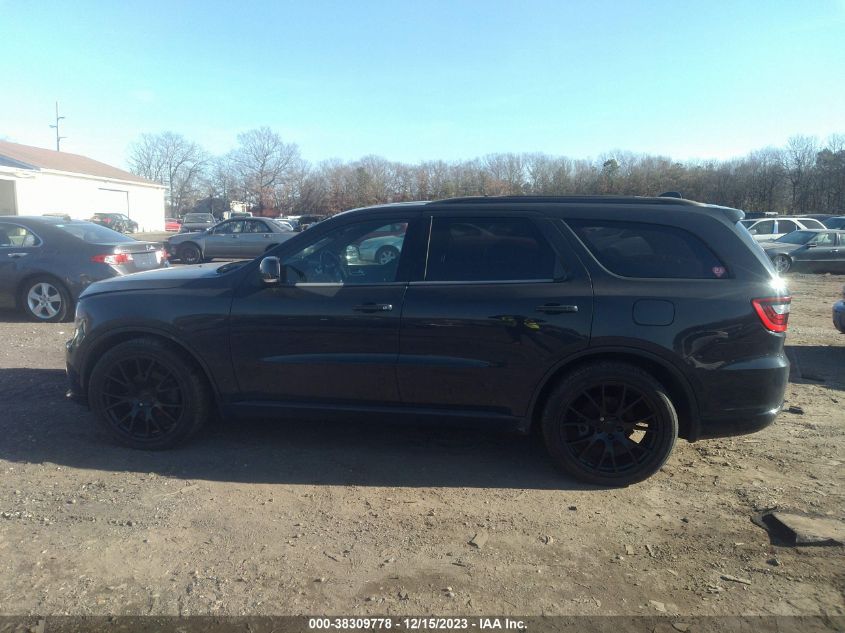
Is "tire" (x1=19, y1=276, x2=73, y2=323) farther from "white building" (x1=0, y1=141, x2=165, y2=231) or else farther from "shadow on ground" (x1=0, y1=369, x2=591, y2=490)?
"white building" (x1=0, y1=141, x2=165, y2=231)

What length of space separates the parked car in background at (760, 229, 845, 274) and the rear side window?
17.5 m

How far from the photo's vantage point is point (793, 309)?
11891mm

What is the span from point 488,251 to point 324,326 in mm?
1214

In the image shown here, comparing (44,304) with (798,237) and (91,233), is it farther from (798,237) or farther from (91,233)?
(798,237)

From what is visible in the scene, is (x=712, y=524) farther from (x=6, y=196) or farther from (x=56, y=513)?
(x=6, y=196)

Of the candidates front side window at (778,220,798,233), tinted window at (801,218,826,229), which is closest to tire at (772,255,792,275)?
front side window at (778,220,798,233)

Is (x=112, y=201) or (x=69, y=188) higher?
(x=69, y=188)

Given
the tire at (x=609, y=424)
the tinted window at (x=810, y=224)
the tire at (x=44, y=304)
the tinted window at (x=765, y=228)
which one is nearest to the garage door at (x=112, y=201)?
the tire at (x=44, y=304)

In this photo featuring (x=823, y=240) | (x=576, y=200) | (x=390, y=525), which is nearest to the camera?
(x=390, y=525)

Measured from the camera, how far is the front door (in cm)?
422

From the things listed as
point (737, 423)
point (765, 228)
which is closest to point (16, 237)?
point (737, 423)

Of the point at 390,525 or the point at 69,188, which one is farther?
the point at 69,188

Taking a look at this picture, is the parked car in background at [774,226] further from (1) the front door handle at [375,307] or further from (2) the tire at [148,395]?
(2) the tire at [148,395]

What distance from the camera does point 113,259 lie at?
358 inches
